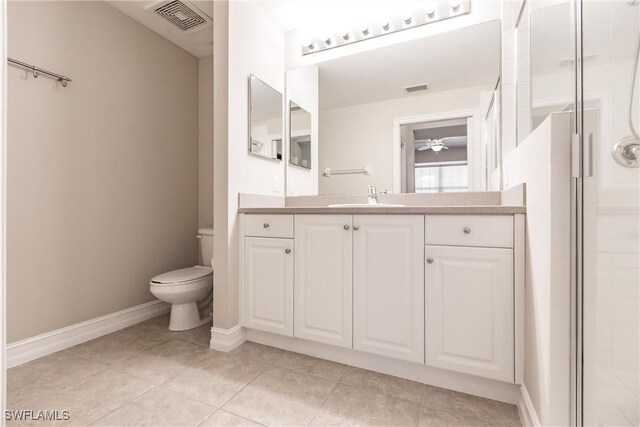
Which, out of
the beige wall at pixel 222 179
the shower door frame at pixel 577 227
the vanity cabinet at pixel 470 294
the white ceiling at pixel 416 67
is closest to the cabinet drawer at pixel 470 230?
the vanity cabinet at pixel 470 294

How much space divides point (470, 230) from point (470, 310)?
1.15ft

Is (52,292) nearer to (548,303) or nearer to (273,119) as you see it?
(273,119)

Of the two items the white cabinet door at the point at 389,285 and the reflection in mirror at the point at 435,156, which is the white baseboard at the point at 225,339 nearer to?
the white cabinet door at the point at 389,285

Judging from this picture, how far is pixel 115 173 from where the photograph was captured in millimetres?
2160

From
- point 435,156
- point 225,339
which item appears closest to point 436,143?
point 435,156

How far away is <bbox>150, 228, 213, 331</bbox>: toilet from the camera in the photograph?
1.99m

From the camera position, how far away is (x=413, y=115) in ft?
6.50

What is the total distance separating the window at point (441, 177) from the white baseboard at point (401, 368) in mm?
1025

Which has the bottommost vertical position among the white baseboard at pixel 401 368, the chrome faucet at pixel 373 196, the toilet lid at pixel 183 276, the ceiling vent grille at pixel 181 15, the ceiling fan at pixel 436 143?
the white baseboard at pixel 401 368

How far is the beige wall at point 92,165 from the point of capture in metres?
1.68

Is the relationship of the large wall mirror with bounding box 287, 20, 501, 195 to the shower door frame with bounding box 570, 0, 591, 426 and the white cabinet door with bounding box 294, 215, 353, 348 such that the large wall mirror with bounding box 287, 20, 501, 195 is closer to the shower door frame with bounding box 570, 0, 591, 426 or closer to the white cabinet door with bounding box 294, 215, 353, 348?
the white cabinet door with bounding box 294, 215, 353, 348

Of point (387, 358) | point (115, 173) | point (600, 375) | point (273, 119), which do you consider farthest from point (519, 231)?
point (115, 173)

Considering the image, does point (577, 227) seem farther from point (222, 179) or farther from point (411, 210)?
point (222, 179)

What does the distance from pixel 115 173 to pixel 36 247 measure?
673mm
